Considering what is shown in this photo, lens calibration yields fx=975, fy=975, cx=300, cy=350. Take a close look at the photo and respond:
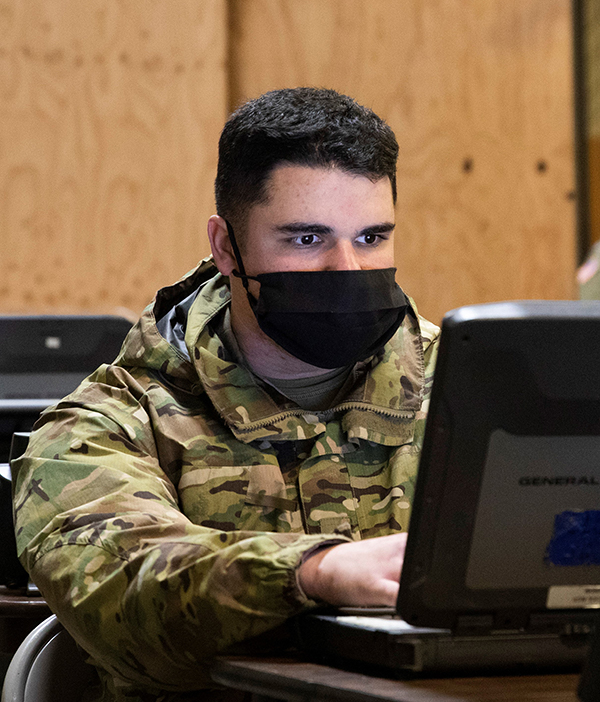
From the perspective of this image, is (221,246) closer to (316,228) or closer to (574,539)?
(316,228)

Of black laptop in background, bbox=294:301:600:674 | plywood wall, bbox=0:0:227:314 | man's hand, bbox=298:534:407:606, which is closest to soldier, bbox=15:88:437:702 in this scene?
man's hand, bbox=298:534:407:606

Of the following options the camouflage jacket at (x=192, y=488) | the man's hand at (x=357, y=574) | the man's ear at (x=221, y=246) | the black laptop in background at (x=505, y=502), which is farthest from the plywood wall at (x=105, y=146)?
the black laptop in background at (x=505, y=502)

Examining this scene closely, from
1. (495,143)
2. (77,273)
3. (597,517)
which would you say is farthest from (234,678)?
(495,143)

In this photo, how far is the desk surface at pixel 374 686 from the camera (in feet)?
2.57

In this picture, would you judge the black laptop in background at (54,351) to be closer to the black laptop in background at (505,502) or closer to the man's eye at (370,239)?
the man's eye at (370,239)

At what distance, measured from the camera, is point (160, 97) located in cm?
386

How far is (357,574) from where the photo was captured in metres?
0.93

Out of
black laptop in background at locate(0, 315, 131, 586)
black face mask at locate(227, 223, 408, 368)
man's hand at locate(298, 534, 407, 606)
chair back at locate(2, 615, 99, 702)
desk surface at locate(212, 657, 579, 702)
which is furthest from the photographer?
black laptop in background at locate(0, 315, 131, 586)

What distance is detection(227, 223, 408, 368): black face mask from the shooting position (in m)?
1.39

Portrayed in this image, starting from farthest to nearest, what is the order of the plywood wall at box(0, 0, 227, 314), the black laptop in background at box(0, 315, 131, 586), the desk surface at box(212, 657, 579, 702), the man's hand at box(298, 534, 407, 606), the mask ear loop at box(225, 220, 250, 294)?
the plywood wall at box(0, 0, 227, 314)
the black laptop in background at box(0, 315, 131, 586)
the mask ear loop at box(225, 220, 250, 294)
the man's hand at box(298, 534, 407, 606)
the desk surface at box(212, 657, 579, 702)

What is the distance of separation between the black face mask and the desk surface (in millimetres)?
597

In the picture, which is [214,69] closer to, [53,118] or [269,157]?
[53,118]

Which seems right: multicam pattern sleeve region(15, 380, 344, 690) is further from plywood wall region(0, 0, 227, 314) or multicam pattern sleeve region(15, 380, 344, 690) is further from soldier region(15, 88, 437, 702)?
plywood wall region(0, 0, 227, 314)

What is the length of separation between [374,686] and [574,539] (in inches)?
8.2
